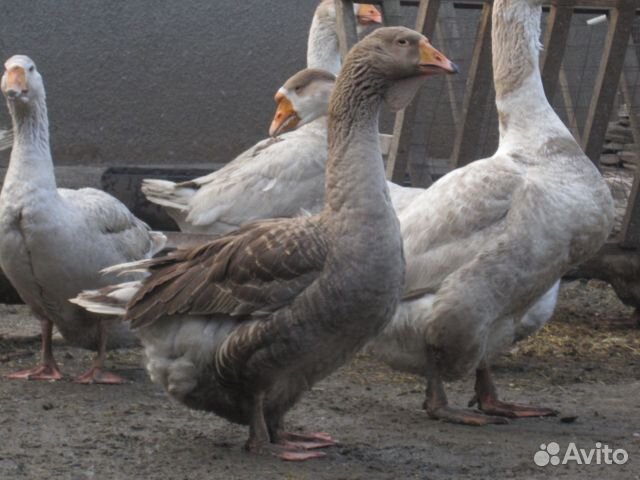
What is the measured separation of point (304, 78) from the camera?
7969 millimetres

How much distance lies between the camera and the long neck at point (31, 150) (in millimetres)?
6236

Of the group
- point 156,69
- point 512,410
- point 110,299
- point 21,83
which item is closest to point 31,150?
point 21,83

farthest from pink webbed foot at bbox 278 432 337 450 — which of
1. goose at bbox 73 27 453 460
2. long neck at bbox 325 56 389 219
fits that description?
long neck at bbox 325 56 389 219

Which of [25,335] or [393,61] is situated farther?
[25,335]

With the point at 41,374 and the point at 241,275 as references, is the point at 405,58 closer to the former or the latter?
the point at 241,275

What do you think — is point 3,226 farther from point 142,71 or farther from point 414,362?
point 142,71

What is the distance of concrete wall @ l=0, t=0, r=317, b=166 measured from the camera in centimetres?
1129

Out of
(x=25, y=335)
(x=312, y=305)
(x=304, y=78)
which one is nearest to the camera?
(x=312, y=305)

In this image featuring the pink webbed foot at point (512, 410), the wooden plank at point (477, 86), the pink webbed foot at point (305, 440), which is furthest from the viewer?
the wooden plank at point (477, 86)

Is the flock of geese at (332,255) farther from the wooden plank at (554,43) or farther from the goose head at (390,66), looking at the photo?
the wooden plank at (554,43)

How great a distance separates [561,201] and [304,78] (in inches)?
109

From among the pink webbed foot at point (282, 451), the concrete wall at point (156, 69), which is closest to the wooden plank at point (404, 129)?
the pink webbed foot at point (282, 451)

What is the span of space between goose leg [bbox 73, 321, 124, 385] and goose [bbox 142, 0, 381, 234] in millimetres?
1604

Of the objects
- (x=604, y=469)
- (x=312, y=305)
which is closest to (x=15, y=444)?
(x=312, y=305)
